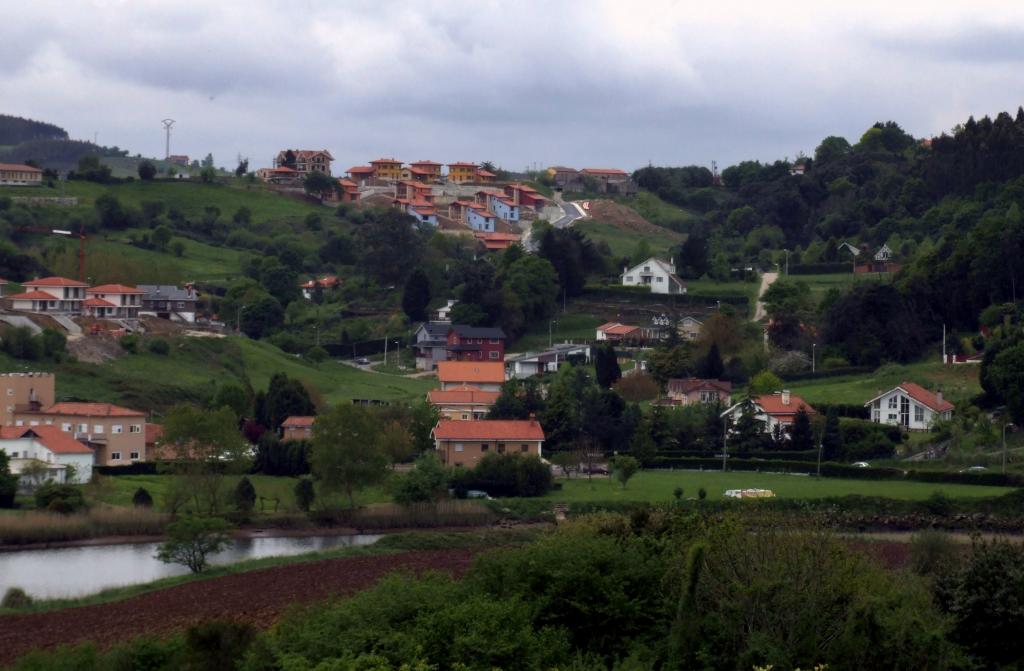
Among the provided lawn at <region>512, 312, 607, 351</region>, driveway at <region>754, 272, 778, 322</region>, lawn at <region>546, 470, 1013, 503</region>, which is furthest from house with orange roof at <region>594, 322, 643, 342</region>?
lawn at <region>546, 470, 1013, 503</region>

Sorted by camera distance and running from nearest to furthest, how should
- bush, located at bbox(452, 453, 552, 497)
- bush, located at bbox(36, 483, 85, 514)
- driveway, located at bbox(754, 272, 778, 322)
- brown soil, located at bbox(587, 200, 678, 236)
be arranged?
1. bush, located at bbox(36, 483, 85, 514)
2. bush, located at bbox(452, 453, 552, 497)
3. driveway, located at bbox(754, 272, 778, 322)
4. brown soil, located at bbox(587, 200, 678, 236)

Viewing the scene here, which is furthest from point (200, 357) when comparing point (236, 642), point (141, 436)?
point (236, 642)

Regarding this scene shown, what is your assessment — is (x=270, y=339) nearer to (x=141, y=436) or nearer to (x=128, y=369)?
(x=128, y=369)

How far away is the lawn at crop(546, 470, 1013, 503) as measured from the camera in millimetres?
44531

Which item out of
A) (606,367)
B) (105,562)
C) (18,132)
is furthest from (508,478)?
(18,132)

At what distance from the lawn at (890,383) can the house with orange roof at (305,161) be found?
6015cm

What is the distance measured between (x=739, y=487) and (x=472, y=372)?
672 inches

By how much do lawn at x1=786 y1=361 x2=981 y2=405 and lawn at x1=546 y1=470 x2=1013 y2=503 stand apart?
25.4 ft

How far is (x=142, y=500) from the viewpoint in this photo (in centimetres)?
4450

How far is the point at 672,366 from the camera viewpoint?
6156 centimetres

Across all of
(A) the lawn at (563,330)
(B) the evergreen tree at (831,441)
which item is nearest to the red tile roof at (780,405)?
(B) the evergreen tree at (831,441)

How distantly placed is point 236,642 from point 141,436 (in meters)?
29.3

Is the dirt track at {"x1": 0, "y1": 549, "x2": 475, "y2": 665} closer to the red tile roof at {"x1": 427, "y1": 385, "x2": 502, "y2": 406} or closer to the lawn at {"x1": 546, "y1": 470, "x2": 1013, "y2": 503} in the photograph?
the lawn at {"x1": 546, "y1": 470, "x2": 1013, "y2": 503}

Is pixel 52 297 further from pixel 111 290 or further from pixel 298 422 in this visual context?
pixel 298 422
